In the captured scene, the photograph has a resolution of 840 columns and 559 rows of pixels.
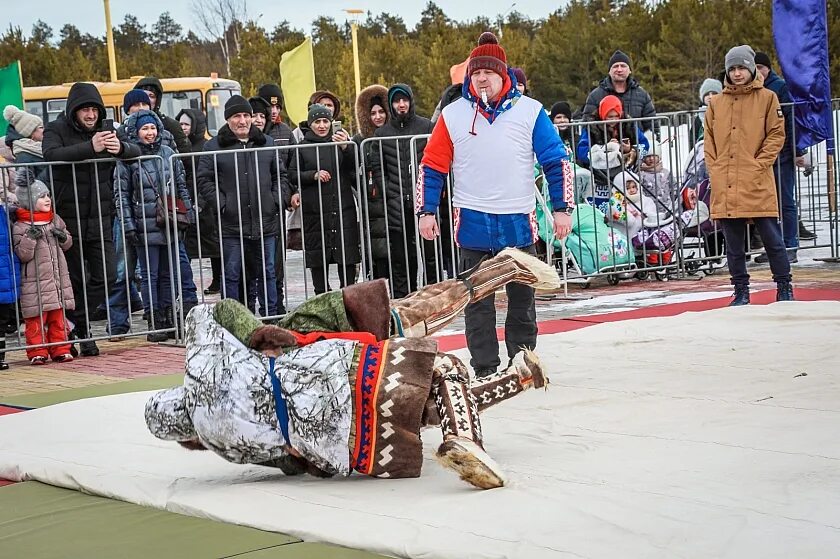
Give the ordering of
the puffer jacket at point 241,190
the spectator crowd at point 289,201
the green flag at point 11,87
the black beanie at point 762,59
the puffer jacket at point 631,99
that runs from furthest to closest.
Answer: the green flag at point 11,87
the puffer jacket at point 631,99
the black beanie at point 762,59
the puffer jacket at point 241,190
the spectator crowd at point 289,201

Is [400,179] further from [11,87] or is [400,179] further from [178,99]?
[178,99]

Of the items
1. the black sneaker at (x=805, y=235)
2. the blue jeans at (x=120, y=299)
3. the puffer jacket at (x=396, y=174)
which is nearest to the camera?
the blue jeans at (x=120, y=299)

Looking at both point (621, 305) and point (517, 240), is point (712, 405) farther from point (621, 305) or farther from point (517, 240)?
point (621, 305)

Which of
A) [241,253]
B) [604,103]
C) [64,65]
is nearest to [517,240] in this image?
[241,253]

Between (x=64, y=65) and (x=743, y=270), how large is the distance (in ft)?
108

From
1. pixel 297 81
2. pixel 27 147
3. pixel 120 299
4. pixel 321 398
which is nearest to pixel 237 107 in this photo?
pixel 27 147

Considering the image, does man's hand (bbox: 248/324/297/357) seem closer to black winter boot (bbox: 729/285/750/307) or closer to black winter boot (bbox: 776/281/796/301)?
black winter boot (bbox: 729/285/750/307)

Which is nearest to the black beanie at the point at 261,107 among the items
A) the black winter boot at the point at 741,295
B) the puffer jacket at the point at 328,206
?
the puffer jacket at the point at 328,206

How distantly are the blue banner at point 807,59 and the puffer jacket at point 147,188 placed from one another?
17.2 feet

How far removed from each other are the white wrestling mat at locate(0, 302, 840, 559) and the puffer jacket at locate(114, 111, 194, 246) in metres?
2.70

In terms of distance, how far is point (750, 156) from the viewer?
830 cm

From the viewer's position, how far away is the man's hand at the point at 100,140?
8219 millimetres

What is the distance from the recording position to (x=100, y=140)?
822 centimetres

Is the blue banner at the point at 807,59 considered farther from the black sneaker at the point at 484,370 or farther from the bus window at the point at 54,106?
the bus window at the point at 54,106
